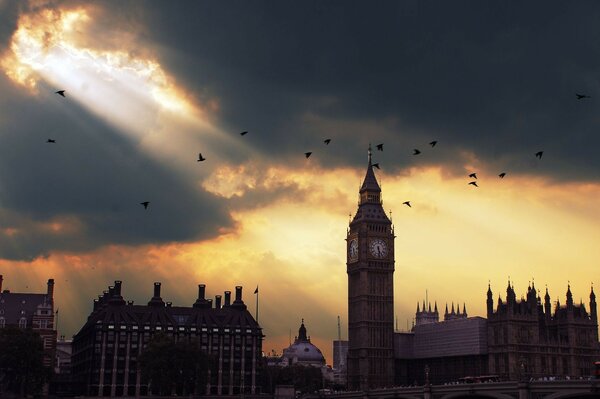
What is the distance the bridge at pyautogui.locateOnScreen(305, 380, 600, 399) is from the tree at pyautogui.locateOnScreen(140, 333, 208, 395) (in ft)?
139

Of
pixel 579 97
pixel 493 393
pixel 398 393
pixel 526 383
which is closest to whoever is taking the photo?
pixel 579 97

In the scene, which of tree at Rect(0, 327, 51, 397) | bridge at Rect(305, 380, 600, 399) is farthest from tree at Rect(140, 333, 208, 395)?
bridge at Rect(305, 380, 600, 399)

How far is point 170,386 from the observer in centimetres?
18938

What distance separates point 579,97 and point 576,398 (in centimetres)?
5660

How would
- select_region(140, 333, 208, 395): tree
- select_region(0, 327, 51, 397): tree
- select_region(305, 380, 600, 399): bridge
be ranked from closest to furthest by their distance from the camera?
select_region(305, 380, 600, 399): bridge < select_region(0, 327, 51, 397): tree < select_region(140, 333, 208, 395): tree

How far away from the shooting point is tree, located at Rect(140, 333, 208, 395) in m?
188

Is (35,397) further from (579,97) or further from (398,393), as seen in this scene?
(579,97)

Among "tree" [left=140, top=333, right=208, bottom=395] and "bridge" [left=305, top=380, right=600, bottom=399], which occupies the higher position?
"tree" [left=140, top=333, right=208, bottom=395]

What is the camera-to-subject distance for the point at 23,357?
180375mm

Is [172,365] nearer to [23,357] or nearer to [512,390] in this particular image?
[23,357]

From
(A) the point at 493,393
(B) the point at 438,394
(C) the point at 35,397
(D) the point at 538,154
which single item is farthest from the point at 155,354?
(D) the point at 538,154

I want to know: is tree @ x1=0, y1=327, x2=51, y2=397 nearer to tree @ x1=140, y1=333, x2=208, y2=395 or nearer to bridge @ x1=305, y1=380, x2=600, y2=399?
tree @ x1=140, y1=333, x2=208, y2=395

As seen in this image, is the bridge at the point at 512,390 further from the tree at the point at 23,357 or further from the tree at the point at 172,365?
the tree at the point at 23,357

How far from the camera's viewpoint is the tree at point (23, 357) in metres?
180
